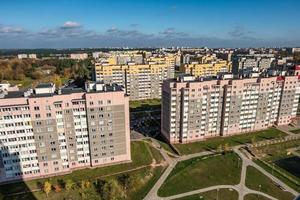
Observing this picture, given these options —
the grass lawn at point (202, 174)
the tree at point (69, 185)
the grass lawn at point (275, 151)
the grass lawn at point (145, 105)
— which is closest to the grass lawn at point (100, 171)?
the tree at point (69, 185)

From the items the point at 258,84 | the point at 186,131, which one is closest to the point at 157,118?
the point at 186,131

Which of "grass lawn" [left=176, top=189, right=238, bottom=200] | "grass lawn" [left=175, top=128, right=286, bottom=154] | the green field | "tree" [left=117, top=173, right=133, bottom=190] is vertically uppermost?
"grass lawn" [left=175, top=128, right=286, bottom=154]

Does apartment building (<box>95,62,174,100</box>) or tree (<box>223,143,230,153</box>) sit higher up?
apartment building (<box>95,62,174,100</box>)

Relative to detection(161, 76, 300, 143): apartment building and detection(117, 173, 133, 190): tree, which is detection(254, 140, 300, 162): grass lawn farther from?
detection(117, 173, 133, 190): tree

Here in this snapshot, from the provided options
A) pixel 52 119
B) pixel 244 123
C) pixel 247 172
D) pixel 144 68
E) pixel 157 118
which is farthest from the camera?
pixel 144 68

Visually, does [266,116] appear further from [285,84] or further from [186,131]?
[186,131]

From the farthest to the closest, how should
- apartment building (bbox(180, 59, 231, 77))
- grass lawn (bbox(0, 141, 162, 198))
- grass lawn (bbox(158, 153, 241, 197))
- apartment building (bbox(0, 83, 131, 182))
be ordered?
apartment building (bbox(180, 59, 231, 77)) < grass lawn (bbox(158, 153, 241, 197)) < grass lawn (bbox(0, 141, 162, 198)) < apartment building (bbox(0, 83, 131, 182))

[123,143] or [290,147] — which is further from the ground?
[123,143]

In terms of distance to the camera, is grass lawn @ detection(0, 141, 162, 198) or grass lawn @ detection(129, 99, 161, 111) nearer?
grass lawn @ detection(0, 141, 162, 198)

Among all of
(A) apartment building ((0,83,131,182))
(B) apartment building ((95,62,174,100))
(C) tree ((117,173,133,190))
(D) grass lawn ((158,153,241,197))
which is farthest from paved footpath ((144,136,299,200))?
(B) apartment building ((95,62,174,100))
